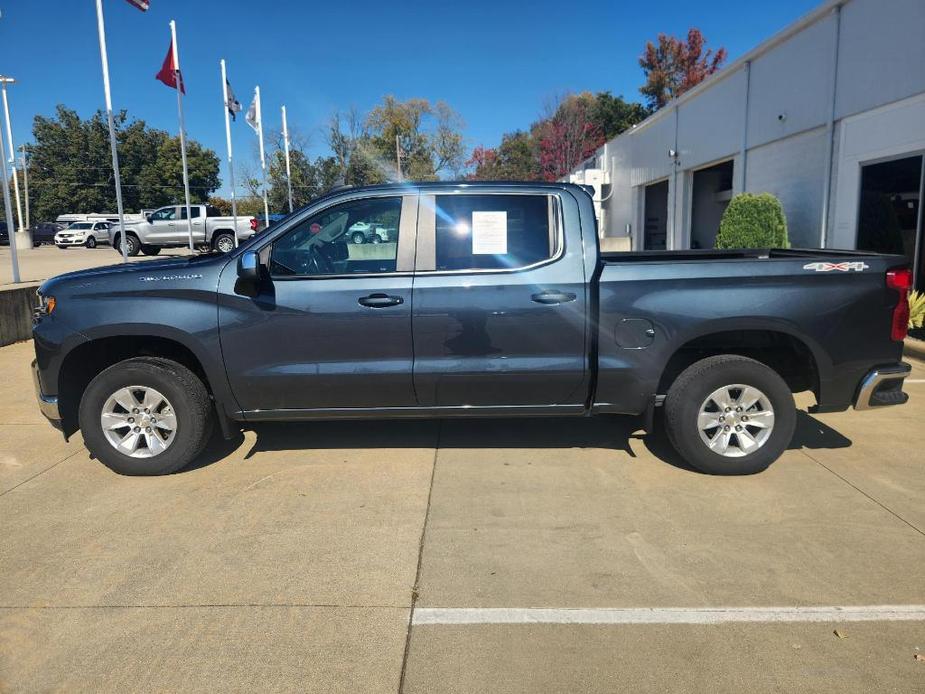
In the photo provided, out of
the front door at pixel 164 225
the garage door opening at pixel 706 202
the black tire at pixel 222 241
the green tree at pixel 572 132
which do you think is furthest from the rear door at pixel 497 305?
the green tree at pixel 572 132

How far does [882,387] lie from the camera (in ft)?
15.1

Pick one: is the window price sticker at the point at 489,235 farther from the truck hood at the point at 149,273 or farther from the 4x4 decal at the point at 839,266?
the 4x4 decal at the point at 839,266

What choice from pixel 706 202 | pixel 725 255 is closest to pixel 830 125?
pixel 725 255

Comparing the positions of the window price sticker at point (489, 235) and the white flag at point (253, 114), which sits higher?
the white flag at point (253, 114)

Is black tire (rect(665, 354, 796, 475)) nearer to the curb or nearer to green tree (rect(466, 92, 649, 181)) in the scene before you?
the curb

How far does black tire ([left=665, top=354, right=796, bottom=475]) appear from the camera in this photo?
460 centimetres

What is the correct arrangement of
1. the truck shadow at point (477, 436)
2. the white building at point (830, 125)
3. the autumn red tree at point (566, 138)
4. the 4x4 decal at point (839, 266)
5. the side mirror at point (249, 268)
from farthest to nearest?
the autumn red tree at point (566, 138)
the white building at point (830, 125)
the truck shadow at point (477, 436)
the 4x4 decal at point (839, 266)
the side mirror at point (249, 268)

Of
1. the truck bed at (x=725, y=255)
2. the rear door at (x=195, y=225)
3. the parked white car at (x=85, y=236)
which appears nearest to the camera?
the truck bed at (x=725, y=255)

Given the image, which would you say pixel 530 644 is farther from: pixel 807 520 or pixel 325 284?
pixel 325 284

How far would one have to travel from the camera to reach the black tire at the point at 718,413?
4602mm

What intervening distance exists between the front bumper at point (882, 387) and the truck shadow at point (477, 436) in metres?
0.85

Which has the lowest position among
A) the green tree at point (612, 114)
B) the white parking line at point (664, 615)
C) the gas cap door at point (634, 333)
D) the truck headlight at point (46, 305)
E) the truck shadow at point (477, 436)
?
the white parking line at point (664, 615)

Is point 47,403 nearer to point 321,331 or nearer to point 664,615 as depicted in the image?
point 321,331

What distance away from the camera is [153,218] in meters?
27.4
